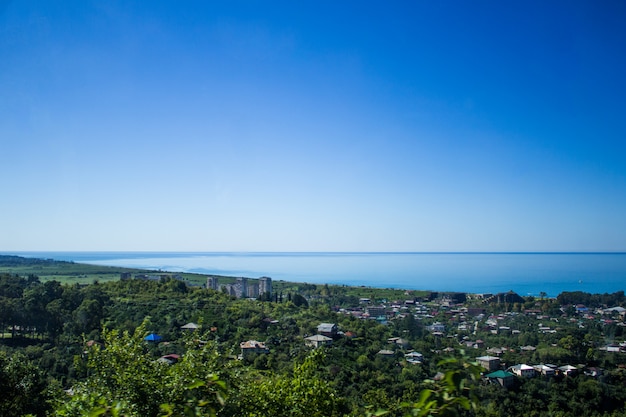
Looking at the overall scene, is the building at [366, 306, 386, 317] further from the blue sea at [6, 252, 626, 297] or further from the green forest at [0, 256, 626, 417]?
the blue sea at [6, 252, 626, 297]

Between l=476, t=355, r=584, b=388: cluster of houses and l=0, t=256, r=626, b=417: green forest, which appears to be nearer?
l=0, t=256, r=626, b=417: green forest

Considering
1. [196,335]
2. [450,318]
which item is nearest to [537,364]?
[450,318]

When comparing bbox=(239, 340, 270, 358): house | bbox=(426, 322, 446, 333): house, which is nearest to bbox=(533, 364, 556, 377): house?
bbox=(426, 322, 446, 333): house

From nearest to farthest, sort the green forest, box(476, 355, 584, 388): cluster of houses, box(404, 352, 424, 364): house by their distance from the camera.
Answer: the green forest, box(476, 355, 584, 388): cluster of houses, box(404, 352, 424, 364): house

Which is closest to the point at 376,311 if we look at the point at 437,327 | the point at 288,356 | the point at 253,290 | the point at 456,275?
the point at 437,327

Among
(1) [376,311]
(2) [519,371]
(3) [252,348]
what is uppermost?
(3) [252,348]

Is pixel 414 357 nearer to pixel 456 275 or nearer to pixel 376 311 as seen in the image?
pixel 376 311
